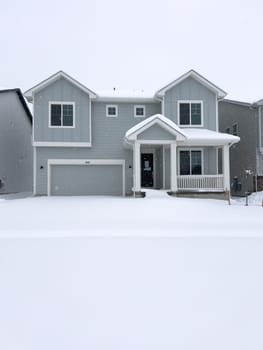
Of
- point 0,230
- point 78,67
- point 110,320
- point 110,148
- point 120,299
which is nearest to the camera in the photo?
point 110,320

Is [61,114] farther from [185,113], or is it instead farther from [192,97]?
[192,97]

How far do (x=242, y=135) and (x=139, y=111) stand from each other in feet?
22.5

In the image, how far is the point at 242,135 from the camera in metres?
19.8

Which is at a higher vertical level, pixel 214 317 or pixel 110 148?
pixel 110 148

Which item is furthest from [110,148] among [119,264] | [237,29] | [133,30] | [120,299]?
[133,30]

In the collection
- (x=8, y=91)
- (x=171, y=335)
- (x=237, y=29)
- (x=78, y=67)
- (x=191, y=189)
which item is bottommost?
(x=171, y=335)

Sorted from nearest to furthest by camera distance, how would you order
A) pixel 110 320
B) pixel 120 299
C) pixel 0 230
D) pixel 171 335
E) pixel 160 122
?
pixel 171 335 → pixel 110 320 → pixel 120 299 → pixel 0 230 → pixel 160 122

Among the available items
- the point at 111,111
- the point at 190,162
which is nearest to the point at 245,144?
the point at 190,162

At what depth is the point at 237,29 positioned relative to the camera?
52.7 m

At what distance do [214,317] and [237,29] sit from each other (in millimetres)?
58538

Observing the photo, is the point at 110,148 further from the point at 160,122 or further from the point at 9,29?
the point at 9,29

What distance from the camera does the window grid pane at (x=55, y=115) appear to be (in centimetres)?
1719

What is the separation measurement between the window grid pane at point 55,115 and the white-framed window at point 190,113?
663cm

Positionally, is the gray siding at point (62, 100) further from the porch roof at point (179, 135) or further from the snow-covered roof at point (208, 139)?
the snow-covered roof at point (208, 139)
